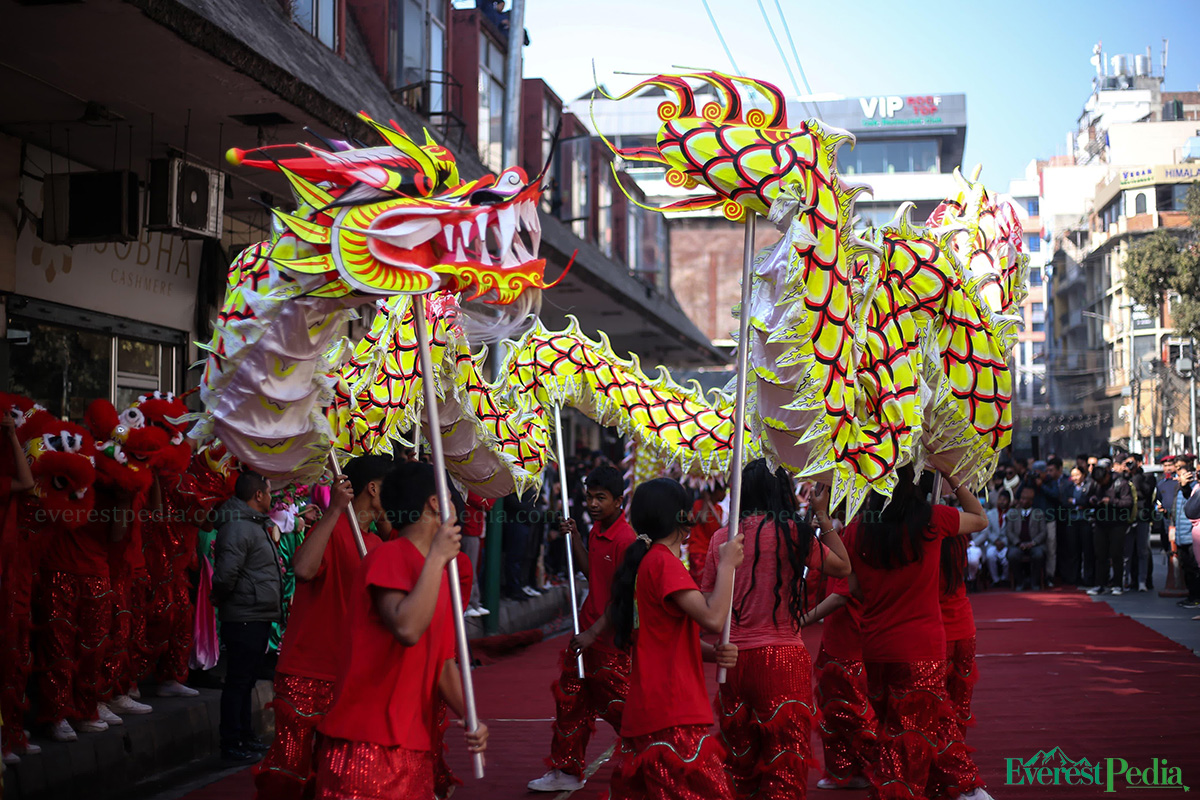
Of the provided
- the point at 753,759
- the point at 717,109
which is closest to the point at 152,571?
the point at 753,759

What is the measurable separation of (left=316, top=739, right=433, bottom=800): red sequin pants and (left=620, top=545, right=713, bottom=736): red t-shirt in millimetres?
934

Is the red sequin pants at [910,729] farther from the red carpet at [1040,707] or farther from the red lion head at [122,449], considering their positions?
the red lion head at [122,449]

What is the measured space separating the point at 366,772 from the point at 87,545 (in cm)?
379

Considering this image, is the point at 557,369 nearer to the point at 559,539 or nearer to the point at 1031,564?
the point at 559,539

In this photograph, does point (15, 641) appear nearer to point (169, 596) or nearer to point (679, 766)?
point (169, 596)

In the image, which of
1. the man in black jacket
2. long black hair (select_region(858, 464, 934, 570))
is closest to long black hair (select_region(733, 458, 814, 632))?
long black hair (select_region(858, 464, 934, 570))

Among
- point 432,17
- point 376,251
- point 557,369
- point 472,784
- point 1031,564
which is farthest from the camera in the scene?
point 1031,564

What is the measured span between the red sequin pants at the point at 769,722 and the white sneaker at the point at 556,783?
148 cm

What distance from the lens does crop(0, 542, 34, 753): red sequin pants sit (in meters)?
5.96

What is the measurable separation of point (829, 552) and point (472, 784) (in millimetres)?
2609

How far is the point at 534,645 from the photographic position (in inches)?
484

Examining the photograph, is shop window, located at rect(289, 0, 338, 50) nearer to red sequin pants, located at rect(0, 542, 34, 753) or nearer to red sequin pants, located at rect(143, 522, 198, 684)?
red sequin pants, located at rect(143, 522, 198, 684)

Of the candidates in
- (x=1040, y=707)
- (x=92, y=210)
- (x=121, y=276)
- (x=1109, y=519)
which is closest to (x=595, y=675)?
(x=1040, y=707)

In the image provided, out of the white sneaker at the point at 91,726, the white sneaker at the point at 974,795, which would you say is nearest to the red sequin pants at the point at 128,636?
the white sneaker at the point at 91,726
